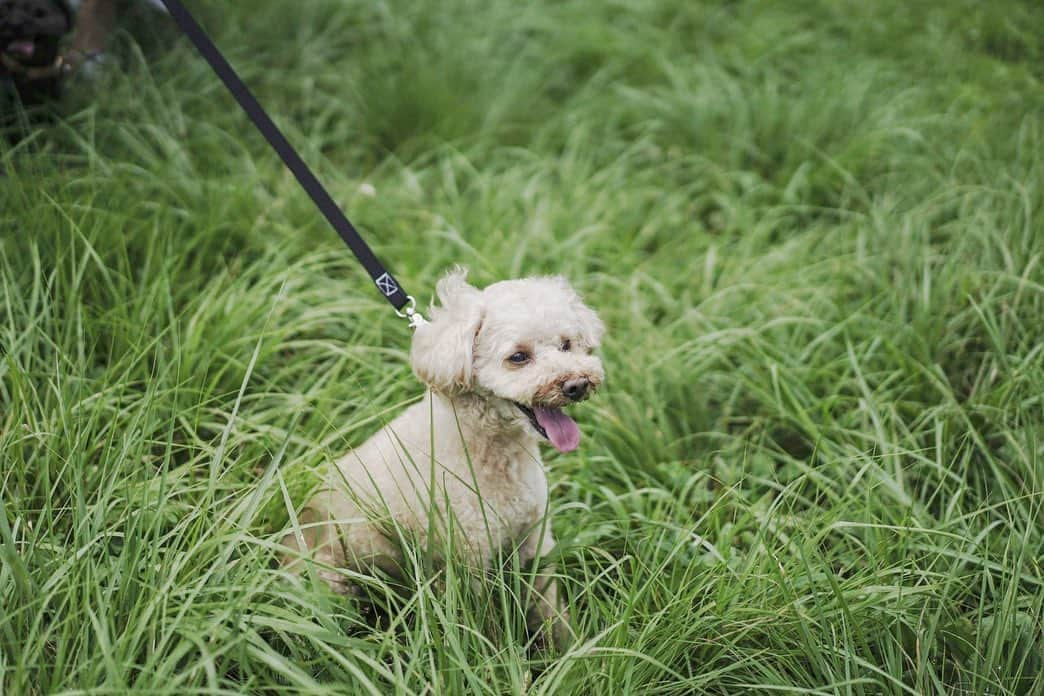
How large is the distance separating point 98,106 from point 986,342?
358 centimetres

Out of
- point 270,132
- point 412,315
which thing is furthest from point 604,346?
point 270,132

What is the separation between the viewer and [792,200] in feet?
12.1

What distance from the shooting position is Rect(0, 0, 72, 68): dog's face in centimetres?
291

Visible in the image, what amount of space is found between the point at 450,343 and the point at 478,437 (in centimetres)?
28

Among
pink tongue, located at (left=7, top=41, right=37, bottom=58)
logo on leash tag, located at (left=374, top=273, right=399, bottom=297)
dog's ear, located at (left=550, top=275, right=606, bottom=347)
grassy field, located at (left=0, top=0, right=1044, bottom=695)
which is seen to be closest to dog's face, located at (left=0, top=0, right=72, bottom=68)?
pink tongue, located at (left=7, top=41, right=37, bottom=58)

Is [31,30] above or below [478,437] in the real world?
above

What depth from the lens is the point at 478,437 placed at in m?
2.00

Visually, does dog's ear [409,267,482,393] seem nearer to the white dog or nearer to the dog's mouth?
the white dog

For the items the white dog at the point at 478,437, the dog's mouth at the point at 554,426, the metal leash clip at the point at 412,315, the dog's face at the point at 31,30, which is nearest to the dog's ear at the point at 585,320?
the white dog at the point at 478,437

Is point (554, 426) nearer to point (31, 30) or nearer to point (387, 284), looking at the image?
point (387, 284)

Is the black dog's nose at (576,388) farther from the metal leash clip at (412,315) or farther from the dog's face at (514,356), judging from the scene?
the metal leash clip at (412,315)

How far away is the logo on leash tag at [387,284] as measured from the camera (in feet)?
6.86

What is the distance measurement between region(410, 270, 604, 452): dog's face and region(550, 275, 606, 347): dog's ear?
0.10 feet

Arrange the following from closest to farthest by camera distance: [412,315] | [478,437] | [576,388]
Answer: [576,388] → [478,437] → [412,315]
